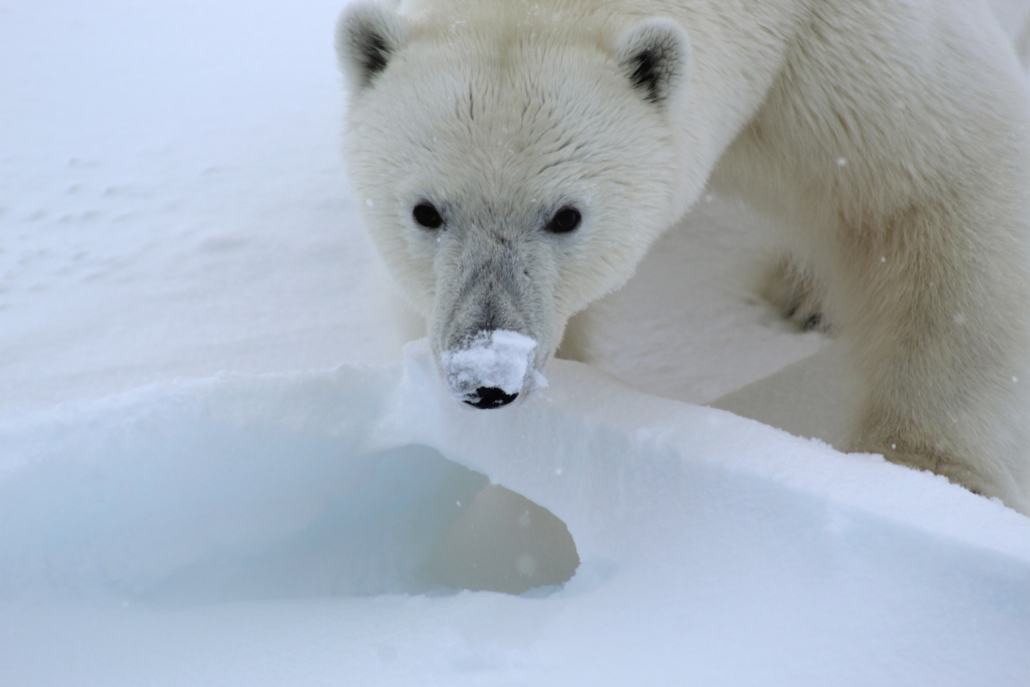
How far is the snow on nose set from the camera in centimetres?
155

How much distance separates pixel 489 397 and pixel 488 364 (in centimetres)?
7

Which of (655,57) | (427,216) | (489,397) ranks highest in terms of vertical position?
(655,57)

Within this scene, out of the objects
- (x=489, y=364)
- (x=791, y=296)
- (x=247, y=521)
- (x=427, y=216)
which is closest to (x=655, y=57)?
(x=427, y=216)

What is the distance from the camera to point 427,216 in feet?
5.94

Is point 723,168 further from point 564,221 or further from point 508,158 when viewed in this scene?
point 508,158

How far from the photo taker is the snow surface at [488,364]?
5.07 feet

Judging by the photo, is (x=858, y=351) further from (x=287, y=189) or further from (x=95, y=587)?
(x=287, y=189)

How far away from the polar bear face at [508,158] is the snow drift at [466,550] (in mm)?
313

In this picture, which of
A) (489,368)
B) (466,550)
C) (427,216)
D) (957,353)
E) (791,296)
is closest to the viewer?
(489,368)

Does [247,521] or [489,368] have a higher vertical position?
[489,368]

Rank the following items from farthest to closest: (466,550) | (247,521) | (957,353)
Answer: (957,353)
(466,550)
(247,521)

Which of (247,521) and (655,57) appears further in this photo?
(247,521)

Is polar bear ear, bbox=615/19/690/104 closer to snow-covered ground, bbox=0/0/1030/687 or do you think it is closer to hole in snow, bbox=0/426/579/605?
snow-covered ground, bbox=0/0/1030/687

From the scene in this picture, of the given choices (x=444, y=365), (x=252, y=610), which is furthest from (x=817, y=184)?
(x=252, y=610)
